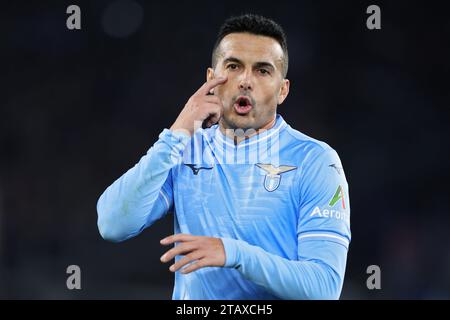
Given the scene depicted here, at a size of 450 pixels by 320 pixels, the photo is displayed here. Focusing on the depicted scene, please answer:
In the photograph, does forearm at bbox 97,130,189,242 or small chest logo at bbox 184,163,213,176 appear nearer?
forearm at bbox 97,130,189,242

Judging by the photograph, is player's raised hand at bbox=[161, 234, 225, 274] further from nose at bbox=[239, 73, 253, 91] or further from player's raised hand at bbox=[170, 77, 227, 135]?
nose at bbox=[239, 73, 253, 91]

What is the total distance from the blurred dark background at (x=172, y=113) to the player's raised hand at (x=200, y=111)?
4.72 m

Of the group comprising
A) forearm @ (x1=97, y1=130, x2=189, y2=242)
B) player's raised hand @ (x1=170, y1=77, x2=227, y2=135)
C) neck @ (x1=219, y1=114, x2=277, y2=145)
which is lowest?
forearm @ (x1=97, y1=130, x2=189, y2=242)

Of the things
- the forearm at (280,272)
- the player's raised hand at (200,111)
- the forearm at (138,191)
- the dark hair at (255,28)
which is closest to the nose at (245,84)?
the player's raised hand at (200,111)

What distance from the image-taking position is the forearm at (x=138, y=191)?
2.74m

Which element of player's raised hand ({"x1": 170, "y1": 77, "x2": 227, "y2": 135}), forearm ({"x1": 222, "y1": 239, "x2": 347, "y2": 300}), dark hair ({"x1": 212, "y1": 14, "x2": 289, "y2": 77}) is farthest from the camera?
dark hair ({"x1": 212, "y1": 14, "x2": 289, "y2": 77})

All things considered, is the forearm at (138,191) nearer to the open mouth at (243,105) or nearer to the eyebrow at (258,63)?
the open mouth at (243,105)

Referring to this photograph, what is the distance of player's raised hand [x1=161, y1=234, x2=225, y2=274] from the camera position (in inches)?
94.3

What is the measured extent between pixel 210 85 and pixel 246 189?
0.49 metres

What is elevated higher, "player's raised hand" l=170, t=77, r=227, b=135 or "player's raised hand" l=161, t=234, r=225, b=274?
"player's raised hand" l=170, t=77, r=227, b=135

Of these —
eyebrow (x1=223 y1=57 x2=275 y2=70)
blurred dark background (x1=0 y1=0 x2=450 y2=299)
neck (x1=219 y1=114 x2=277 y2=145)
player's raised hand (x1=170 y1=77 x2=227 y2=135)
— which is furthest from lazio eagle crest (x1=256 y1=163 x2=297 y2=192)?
blurred dark background (x1=0 y1=0 x2=450 y2=299)

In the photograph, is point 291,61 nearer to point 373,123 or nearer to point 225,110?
point 373,123

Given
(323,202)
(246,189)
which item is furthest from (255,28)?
(323,202)
